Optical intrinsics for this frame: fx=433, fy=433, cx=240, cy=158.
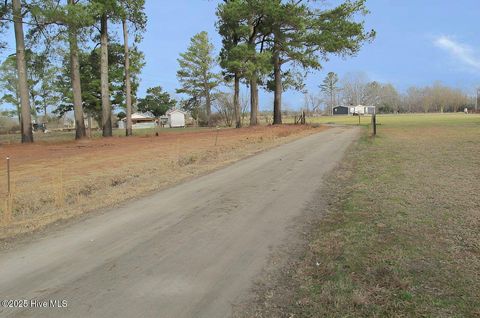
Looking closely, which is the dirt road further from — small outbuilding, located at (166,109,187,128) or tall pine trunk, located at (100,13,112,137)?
small outbuilding, located at (166,109,187,128)

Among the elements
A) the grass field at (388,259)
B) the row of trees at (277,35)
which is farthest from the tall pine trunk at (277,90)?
the grass field at (388,259)

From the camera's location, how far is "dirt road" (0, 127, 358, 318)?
164 inches

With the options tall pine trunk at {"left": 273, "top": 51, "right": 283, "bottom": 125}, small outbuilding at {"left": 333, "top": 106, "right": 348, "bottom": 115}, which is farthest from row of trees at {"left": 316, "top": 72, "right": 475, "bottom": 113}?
tall pine trunk at {"left": 273, "top": 51, "right": 283, "bottom": 125}

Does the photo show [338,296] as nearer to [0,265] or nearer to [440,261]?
[440,261]

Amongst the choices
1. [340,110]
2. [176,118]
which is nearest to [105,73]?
[176,118]

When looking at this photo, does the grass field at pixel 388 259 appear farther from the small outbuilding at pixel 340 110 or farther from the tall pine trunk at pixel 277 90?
the small outbuilding at pixel 340 110

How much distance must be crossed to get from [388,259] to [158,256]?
2.77m

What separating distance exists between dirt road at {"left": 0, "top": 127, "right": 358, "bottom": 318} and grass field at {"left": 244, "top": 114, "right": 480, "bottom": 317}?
56cm

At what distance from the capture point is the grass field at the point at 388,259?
388 centimetres

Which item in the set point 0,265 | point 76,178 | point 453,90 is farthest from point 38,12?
point 453,90

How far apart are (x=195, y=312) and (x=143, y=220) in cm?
366

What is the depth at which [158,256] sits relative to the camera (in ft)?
18.0

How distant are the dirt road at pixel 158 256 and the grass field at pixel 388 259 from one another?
56 centimetres

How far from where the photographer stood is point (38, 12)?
22969 mm
